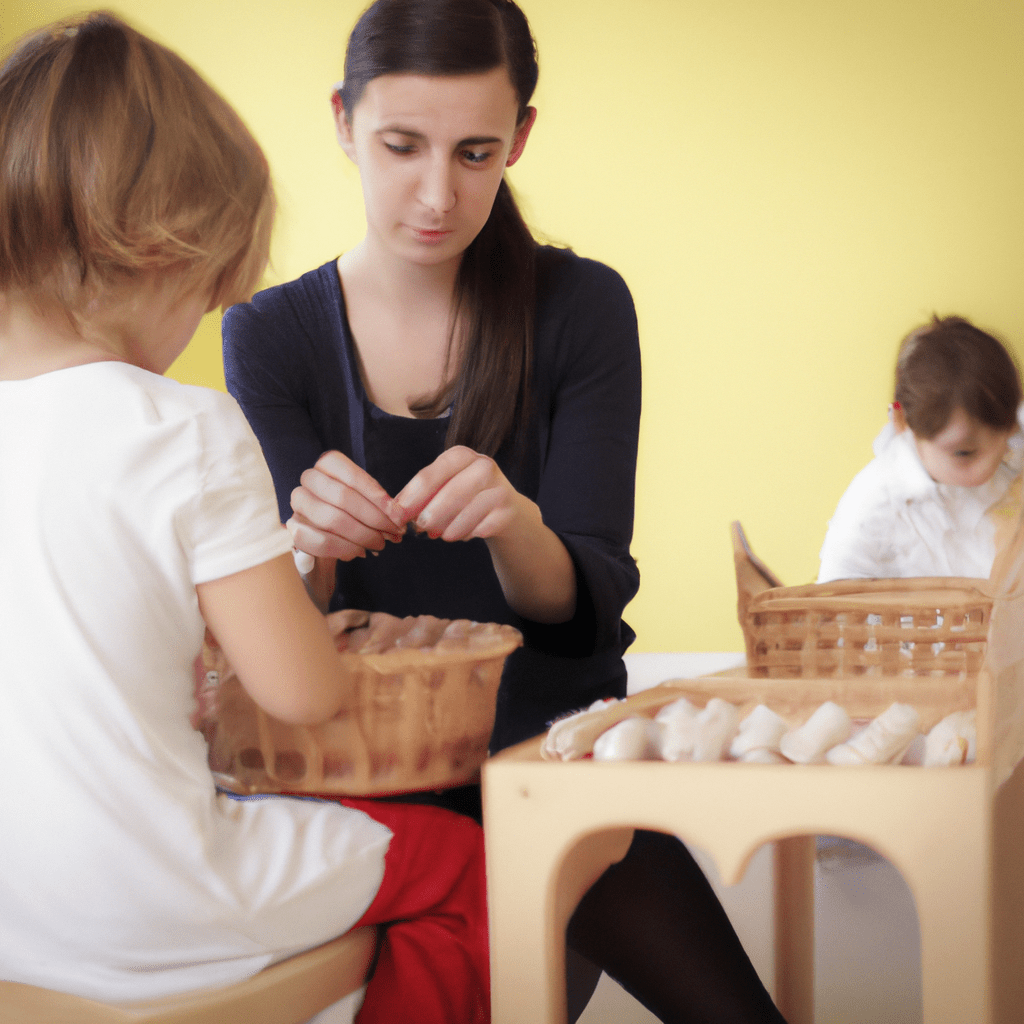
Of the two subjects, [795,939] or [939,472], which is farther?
→ [939,472]

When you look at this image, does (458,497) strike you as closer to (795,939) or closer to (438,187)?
(438,187)

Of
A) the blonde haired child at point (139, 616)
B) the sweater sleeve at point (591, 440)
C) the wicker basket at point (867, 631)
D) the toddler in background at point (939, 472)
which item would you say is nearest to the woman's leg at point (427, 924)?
the blonde haired child at point (139, 616)

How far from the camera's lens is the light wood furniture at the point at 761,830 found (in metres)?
0.54

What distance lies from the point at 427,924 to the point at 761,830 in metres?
0.23

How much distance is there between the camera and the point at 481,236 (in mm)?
1037

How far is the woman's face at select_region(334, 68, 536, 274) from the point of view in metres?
0.88

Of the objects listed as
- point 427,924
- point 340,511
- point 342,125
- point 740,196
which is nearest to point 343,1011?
point 427,924

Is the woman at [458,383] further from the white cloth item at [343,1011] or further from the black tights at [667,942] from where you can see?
the white cloth item at [343,1011]

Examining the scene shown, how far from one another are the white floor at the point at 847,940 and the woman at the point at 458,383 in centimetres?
56

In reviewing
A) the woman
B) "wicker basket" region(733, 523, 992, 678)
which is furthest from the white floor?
the woman

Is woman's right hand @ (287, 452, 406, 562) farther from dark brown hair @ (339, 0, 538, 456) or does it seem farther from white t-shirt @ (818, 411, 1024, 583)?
white t-shirt @ (818, 411, 1024, 583)

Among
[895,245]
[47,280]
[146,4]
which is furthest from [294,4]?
[47,280]

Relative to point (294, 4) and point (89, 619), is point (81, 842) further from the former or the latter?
point (294, 4)

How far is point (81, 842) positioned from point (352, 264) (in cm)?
67
